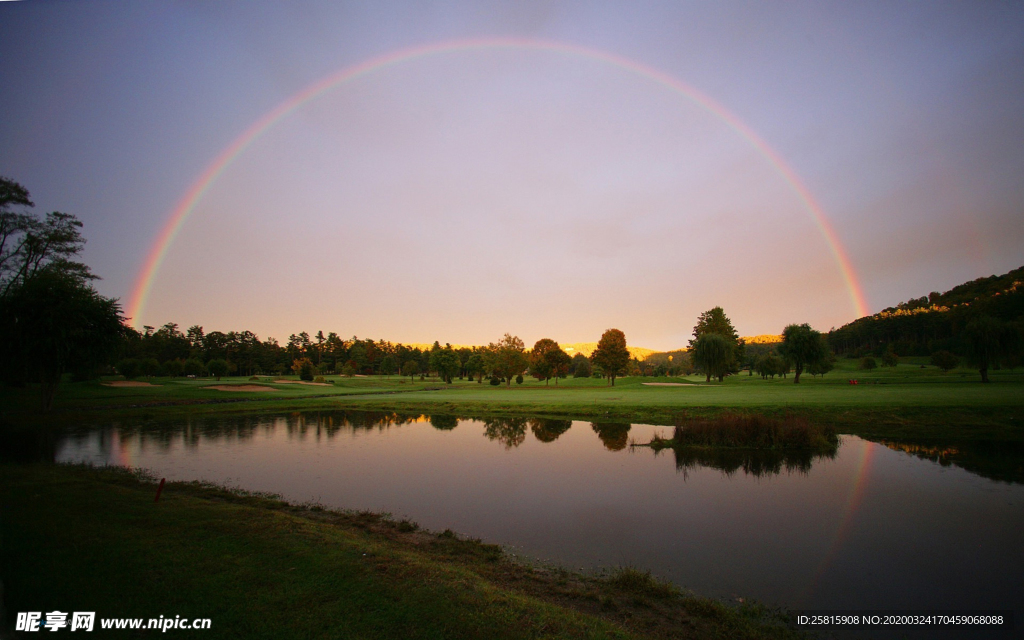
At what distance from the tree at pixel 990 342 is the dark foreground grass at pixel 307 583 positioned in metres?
59.3

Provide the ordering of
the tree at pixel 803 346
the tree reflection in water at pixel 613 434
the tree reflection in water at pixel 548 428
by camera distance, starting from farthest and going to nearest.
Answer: the tree at pixel 803 346
the tree reflection in water at pixel 548 428
the tree reflection in water at pixel 613 434

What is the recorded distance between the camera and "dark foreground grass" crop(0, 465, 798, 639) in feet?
19.3

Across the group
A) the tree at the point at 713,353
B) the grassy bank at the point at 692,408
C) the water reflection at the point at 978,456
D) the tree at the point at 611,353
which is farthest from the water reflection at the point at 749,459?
the tree at the point at 611,353

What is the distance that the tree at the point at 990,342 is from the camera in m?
45.1

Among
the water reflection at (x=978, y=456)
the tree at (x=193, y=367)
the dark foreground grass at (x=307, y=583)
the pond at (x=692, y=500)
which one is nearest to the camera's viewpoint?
the dark foreground grass at (x=307, y=583)

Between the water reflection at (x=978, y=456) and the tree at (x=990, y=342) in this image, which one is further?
the tree at (x=990, y=342)

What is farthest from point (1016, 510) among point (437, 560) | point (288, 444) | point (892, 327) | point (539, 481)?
point (892, 327)

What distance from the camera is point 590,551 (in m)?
10.2

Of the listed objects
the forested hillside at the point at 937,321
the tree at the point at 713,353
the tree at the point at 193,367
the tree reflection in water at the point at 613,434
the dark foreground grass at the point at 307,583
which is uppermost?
the forested hillside at the point at 937,321

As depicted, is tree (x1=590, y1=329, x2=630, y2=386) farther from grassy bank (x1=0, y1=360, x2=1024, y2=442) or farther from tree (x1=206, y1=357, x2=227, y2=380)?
tree (x1=206, y1=357, x2=227, y2=380)

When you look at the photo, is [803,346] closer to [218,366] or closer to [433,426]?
[433,426]

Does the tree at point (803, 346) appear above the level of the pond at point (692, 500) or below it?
above

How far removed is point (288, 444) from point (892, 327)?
16142 cm

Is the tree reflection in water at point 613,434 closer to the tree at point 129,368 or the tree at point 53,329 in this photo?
the tree at point 53,329
